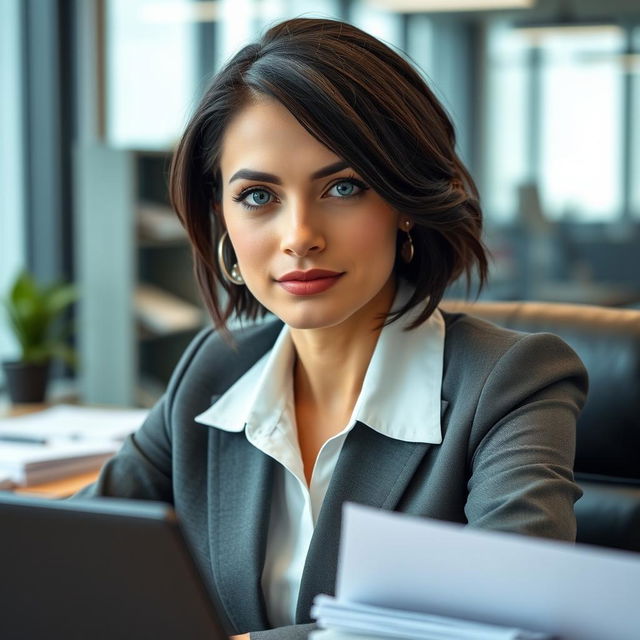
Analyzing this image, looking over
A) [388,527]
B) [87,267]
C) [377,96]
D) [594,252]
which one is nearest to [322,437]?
[377,96]

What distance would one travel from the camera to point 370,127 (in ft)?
4.31

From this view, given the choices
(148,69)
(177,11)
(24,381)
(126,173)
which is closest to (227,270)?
(24,381)

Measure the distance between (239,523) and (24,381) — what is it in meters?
1.64

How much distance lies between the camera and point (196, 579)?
29.3 inches

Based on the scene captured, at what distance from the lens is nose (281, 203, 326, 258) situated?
132 cm

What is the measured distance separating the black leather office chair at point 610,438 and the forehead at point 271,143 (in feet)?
2.09

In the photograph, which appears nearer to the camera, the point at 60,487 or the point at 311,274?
the point at 311,274

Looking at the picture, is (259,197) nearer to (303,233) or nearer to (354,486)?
(303,233)

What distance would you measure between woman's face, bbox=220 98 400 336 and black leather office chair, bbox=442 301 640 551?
471mm

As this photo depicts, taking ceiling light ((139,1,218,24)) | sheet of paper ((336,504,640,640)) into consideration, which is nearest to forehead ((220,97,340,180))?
sheet of paper ((336,504,640,640))

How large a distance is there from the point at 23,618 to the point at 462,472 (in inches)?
26.1

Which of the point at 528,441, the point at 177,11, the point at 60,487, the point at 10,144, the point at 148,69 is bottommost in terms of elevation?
the point at 60,487

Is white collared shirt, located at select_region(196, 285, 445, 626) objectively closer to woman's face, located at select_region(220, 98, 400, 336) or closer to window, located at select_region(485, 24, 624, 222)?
woman's face, located at select_region(220, 98, 400, 336)

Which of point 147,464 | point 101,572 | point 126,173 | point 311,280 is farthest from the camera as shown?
point 126,173
